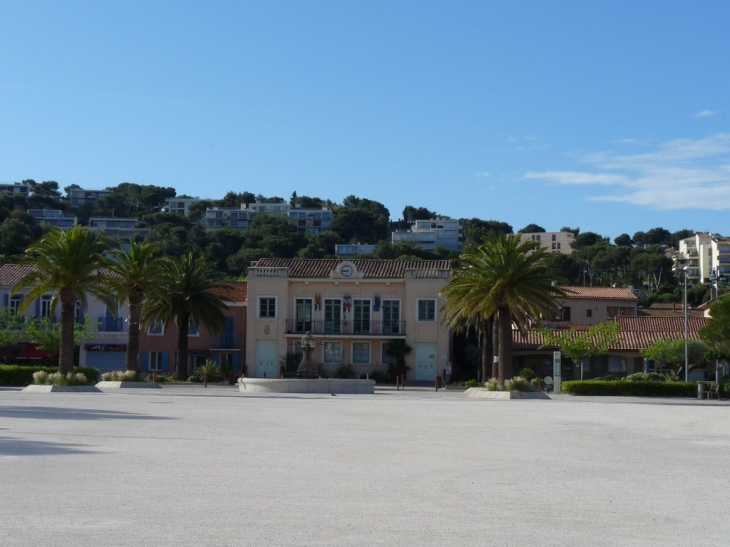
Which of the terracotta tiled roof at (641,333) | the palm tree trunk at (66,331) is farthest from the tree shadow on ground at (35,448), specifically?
the terracotta tiled roof at (641,333)

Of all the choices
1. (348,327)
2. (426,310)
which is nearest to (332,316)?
(348,327)

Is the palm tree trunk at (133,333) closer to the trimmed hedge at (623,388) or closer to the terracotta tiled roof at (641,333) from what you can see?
the trimmed hedge at (623,388)

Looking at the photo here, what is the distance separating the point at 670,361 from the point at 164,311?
3123 centimetres

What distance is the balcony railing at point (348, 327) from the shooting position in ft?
224

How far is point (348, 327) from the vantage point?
2707 inches

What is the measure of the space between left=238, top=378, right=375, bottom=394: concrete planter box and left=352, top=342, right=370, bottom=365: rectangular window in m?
19.4

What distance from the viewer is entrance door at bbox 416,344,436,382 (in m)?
67.6

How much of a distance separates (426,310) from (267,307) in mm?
10986

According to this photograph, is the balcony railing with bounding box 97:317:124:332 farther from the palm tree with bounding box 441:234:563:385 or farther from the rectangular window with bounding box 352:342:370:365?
the palm tree with bounding box 441:234:563:385

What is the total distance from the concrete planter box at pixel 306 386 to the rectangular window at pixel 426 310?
19.1 metres

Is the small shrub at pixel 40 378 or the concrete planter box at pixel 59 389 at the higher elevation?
the small shrub at pixel 40 378

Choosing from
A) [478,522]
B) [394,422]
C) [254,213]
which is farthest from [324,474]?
[254,213]

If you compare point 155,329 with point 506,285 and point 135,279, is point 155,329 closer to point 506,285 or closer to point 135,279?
point 135,279

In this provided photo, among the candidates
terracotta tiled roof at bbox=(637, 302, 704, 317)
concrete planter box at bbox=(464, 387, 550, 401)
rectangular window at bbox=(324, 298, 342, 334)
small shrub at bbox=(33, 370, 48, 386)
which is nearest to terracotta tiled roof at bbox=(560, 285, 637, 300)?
terracotta tiled roof at bbox=(637, 302, 704, 317)
